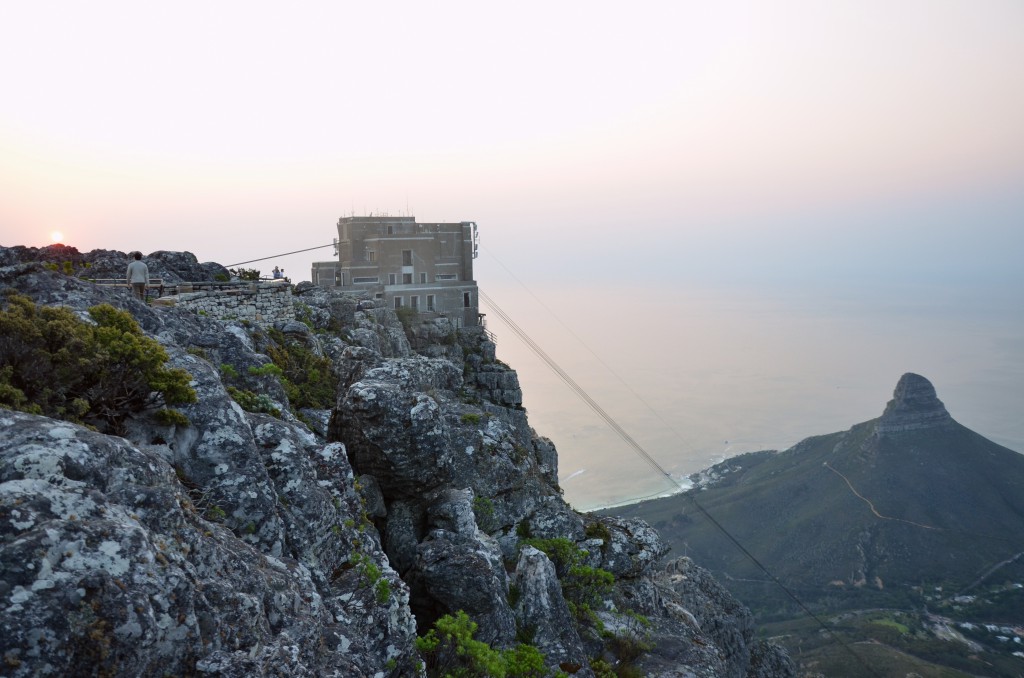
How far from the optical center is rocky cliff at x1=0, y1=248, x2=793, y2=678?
5.50m

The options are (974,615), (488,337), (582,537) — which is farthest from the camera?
(974,615)

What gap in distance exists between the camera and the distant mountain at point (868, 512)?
94562mm

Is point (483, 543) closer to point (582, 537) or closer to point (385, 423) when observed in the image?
point (385, 423)

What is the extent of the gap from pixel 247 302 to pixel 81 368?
21290mm

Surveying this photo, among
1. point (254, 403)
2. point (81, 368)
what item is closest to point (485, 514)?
point (254, 403)

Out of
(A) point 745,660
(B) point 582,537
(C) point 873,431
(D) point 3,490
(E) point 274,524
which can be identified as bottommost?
(C) point 873,431

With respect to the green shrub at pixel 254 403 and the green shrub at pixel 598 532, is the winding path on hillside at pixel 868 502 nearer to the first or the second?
the green shrub at pixel 598 532

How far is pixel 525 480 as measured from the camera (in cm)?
1736

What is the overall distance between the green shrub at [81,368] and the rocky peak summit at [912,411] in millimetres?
144019

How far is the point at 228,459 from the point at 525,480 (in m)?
9.78

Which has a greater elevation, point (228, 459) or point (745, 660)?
point (228, 459)

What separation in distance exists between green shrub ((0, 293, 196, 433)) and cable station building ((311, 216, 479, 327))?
140 feet

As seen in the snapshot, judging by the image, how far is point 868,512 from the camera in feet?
350

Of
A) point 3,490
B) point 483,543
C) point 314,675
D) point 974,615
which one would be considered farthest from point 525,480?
point 974,615
